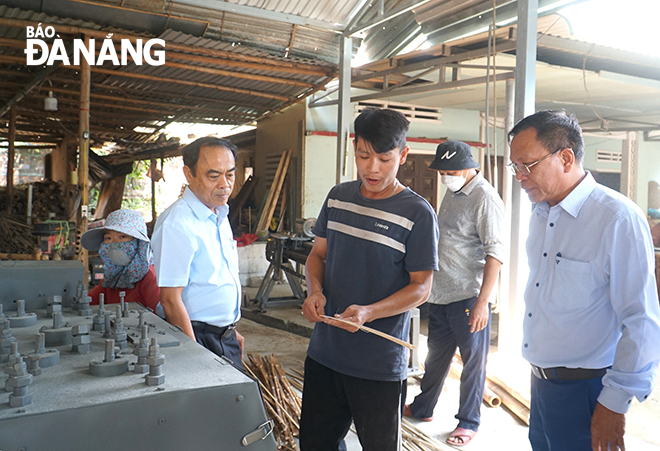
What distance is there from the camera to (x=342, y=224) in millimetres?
1946

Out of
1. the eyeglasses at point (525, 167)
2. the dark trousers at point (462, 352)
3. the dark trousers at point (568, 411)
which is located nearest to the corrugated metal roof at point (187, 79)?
the dark trousers at point (462, 352)

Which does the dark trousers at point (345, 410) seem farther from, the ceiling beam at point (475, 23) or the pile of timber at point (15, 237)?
the pile of timber at point (15, 237)

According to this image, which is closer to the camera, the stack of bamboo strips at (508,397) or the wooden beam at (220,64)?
the stack of bamboo strips at (508,397)

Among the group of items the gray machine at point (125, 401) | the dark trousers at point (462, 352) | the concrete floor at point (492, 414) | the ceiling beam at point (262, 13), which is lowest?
the concrete floor at point (492, 414)

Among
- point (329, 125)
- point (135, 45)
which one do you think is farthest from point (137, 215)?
point (329, 125)

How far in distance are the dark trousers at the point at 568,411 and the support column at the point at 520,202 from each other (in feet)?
6.08

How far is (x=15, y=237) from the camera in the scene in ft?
30.2

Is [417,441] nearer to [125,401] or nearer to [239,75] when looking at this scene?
[125,401]

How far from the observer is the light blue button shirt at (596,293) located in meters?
1.45

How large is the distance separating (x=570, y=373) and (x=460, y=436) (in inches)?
70.7

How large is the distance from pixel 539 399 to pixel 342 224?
36.7 inches

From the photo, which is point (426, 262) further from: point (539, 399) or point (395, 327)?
point (539, 399)

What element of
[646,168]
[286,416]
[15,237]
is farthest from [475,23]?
[15,237]

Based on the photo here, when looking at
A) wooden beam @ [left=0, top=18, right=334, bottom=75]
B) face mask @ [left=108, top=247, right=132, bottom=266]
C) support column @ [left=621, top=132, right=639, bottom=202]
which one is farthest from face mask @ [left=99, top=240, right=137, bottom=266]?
support column @ [left=621, top=132, right=639, bottom=202]
